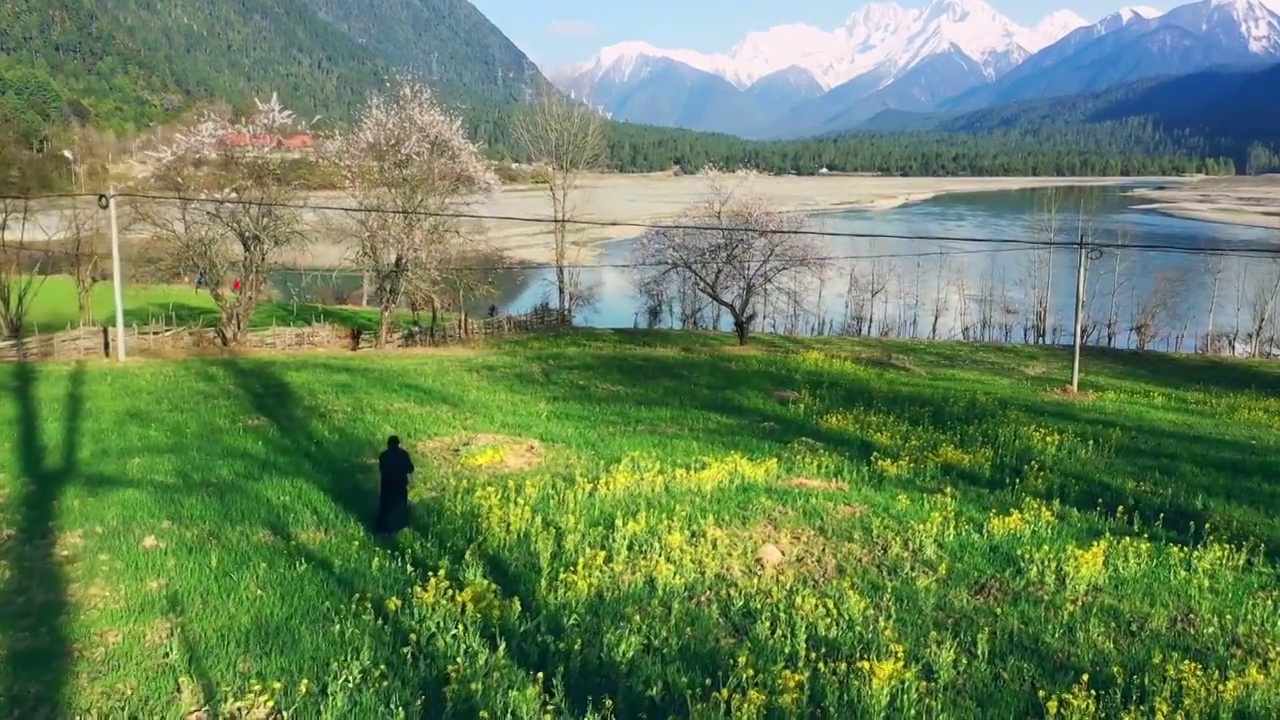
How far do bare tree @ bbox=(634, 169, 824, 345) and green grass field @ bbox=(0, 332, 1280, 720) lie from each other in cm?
2381

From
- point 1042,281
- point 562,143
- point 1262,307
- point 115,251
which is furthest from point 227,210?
point 1262,307

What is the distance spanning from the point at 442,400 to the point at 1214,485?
46.4 feet

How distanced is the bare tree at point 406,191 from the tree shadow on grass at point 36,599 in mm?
23253

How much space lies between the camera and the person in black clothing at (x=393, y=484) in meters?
10.5


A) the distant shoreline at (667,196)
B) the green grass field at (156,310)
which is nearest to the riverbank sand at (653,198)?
the distant shoreline at (667,196)

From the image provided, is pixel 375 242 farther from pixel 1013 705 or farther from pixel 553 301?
pixel 1013 705

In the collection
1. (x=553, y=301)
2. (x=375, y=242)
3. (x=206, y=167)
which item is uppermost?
(x=206, y=167)

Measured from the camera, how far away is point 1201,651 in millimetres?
8195

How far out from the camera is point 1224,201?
119 metres

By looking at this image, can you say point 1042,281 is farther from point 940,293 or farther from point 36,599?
point 36,599

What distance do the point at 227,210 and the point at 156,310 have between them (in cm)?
1718

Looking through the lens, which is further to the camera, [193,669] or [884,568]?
[884,568]

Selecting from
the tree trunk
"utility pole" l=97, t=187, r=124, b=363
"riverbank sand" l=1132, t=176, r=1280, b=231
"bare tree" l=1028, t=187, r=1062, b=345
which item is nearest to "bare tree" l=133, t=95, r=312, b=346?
the tree trunk

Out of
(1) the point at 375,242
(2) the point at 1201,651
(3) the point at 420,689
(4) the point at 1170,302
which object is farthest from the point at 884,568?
(4) the point at 1170,302
